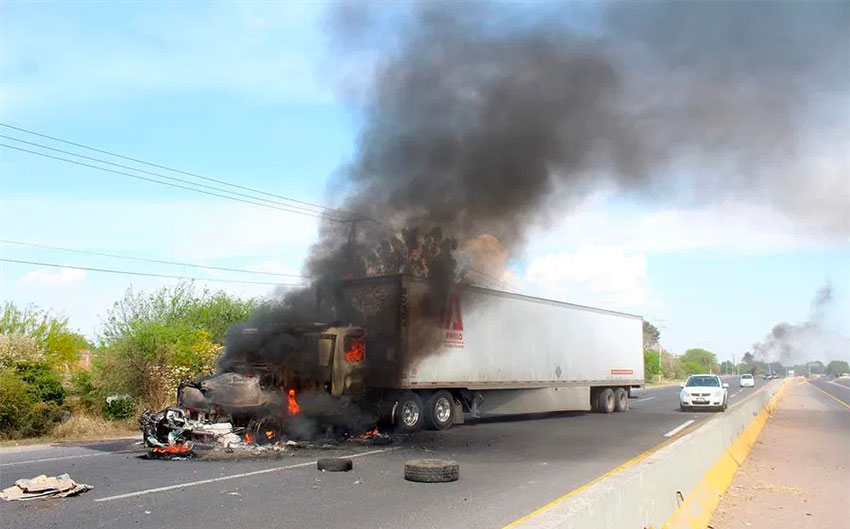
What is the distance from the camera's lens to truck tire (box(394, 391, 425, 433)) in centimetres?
1420

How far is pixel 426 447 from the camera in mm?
12516

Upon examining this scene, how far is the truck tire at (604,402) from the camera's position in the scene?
2252 centimetres

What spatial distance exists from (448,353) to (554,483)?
693 cm

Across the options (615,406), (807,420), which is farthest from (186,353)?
(807,420)

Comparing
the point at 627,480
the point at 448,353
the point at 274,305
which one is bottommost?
the point at 627,480

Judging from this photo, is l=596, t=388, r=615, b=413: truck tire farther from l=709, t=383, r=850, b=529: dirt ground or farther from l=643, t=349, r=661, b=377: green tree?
l=643, t=349, r=661, b=377: green tree

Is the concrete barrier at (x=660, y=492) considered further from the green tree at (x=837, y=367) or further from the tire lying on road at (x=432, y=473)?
the green tree at (x=837, y=367)

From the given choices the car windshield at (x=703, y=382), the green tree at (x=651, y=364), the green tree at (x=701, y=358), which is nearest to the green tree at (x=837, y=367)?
the green tree at (x=701, y=358)

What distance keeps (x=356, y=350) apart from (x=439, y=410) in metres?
2.79

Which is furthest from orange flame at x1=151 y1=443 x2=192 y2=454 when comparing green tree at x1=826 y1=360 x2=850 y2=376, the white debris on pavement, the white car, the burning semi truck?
green tree at x1=826 y1=360 x2=850 y2=376

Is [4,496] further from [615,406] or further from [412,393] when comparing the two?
[615,406]

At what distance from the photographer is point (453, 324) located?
15.8 meters

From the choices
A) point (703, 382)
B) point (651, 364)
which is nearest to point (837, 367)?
point (651, 364)

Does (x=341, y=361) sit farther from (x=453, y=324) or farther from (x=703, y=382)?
(x=703, y=382)
